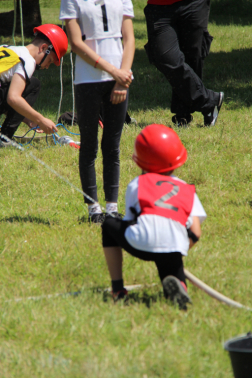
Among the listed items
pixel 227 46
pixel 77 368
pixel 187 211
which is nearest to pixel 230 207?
pixel 187 211

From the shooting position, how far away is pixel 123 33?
3.76m

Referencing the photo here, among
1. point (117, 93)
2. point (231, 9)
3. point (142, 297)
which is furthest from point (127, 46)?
point (231, 9)

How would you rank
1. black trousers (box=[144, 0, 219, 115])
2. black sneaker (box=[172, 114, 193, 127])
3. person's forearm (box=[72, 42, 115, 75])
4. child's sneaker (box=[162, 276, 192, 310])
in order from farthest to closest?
black sneaker (box=[172, 114, 193, 127]) < black trousers (box=[144, 0, 219, 115]) < person's forearm (box=[72, 42, 115, 75]) < child's sneaker (box=[162, 276, 192, 310])

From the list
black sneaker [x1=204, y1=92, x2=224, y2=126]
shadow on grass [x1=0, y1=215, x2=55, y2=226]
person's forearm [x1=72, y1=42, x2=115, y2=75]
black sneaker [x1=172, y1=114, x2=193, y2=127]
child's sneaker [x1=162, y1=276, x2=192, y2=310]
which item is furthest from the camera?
black sneaker [x1=172, y1=114, x2=193, y2=127]

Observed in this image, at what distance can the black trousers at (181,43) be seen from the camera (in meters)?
5.85

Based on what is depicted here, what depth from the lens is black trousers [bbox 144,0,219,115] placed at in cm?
585

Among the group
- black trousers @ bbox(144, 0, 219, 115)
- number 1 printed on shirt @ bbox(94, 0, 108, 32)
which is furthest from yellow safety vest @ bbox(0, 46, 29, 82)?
black trousers @ bbox(144, 0, 219, 115)

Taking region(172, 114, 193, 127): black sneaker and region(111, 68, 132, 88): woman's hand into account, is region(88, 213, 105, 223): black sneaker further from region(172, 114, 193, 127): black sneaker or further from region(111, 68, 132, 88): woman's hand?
region(172, 114, 193, 127): black sneaker

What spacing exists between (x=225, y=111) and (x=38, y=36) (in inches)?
138

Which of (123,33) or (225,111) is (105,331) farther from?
(225,111)

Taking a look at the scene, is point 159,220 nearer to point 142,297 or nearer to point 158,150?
point 158,150

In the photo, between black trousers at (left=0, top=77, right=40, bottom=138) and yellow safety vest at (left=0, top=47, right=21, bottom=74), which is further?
black trousers at (left=0, top=77, right=40, bottom=138)

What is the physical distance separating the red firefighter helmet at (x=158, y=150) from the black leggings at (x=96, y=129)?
104 centimetres

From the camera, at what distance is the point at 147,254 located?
105 inches
